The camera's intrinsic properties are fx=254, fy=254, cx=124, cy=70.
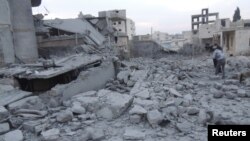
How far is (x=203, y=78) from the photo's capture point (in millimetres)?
10938

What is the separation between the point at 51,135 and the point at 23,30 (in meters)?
8.40

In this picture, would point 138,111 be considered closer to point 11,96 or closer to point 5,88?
point 11,96

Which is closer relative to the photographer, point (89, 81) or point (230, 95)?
point (230, 95)

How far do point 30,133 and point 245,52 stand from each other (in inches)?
942

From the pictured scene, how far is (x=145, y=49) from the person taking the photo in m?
28.9

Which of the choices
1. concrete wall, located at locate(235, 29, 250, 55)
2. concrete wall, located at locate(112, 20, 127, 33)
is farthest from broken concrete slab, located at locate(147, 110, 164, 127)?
concrete wall, located at locate(112, 20, 127, 33)

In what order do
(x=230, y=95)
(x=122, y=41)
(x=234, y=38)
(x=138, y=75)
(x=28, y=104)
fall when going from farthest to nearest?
(x=234, y=38) < (x=122, y=41) < (x=138, y=75) < (x=230, y=95) < (x=28, y=104)

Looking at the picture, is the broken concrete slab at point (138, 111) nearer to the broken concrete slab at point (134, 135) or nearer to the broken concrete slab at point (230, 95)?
the broken concrete slab at point (134, 135)

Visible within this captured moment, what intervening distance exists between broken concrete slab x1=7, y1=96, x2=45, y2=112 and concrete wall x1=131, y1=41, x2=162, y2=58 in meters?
22.1

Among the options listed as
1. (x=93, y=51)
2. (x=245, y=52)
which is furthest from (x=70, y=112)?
(x=245, y=52)

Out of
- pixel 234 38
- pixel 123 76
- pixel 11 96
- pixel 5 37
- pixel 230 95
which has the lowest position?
pixel 230 95

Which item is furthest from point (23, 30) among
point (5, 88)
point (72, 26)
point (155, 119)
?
point (155, 119)

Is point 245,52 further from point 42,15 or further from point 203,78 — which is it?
point 42,15

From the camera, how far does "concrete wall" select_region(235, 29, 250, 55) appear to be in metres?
25.4
